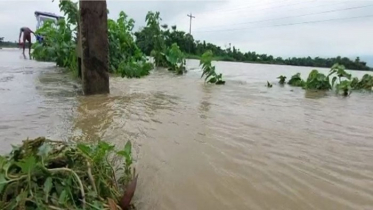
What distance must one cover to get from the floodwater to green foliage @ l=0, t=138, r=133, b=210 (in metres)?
0.25

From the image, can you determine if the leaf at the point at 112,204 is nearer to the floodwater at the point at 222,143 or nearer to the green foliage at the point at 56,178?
the green foliage at the point at 56,178

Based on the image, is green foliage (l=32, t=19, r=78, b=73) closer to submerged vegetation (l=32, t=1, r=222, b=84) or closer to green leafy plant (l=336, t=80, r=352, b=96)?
submerged vegetation (l=32, t=1, r=222, b=84)

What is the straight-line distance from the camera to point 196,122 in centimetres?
317

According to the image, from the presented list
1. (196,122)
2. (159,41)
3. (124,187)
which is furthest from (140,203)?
(159,41)

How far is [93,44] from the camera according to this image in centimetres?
441

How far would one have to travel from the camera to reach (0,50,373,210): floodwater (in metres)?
1.70

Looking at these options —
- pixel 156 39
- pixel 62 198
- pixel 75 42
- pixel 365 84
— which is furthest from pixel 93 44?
pixel 156 39

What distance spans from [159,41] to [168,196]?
12.1m

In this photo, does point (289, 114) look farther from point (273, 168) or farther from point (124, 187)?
point (124, 187)

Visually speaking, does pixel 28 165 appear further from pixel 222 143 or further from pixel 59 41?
pixel 59 41

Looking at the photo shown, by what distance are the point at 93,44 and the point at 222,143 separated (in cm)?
257

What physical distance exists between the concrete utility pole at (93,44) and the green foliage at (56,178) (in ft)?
9.68

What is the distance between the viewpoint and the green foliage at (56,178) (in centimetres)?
126

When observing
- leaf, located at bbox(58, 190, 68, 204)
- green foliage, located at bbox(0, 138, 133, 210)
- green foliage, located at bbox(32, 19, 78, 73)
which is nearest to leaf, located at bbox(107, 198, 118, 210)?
green foliage, located at bbox(0, 138, 133, 210)
